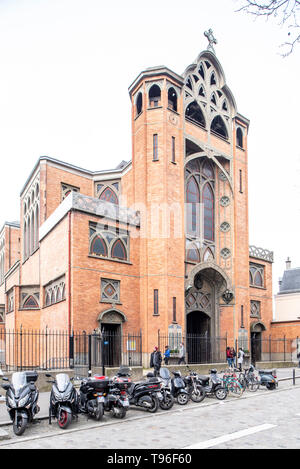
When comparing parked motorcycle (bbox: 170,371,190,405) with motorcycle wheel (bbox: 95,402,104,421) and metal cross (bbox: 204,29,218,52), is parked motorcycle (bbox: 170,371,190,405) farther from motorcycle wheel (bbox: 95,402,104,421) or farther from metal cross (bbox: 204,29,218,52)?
metal cross (bbox: 204,29,218,52)

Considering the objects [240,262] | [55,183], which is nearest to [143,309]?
[240,262]

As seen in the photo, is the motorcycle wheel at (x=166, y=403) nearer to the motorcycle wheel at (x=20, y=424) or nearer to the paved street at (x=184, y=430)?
the paved street at (x=184, y=430)

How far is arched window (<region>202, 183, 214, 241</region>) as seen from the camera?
28.1 m

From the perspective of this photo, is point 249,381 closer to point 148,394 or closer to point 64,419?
point 148,394

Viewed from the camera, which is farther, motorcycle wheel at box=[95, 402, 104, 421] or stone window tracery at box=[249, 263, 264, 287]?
stone window tracery at box=[249, 263, 264, 287]

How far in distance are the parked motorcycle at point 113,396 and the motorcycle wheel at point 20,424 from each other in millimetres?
1896

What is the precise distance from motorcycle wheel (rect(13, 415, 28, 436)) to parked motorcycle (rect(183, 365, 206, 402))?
18.2 feet

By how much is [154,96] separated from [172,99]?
1.33 m

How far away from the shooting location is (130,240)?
24.0 metres

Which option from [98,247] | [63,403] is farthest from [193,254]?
[63,403]

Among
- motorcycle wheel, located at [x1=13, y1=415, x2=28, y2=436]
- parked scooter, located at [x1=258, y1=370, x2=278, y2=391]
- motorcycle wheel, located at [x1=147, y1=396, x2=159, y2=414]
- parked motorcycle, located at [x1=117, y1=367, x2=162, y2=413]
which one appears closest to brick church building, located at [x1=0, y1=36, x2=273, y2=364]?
parked scooter, located at [x1=258, y1=370, x2=278, y2=391]
